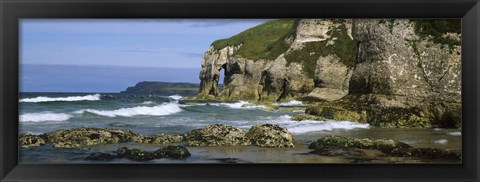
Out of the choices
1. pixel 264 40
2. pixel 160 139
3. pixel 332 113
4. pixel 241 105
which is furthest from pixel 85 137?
pixel 332 113

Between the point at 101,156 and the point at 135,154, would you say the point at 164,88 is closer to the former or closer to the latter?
the point at 135,154

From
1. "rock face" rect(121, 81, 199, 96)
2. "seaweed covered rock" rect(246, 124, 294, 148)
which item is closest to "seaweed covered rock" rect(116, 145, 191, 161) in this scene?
"rock face" rect(121, 81, 199, 96)

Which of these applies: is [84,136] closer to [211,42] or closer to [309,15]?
[211,42]

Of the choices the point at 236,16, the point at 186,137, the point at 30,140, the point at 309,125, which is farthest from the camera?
the point at 309,125

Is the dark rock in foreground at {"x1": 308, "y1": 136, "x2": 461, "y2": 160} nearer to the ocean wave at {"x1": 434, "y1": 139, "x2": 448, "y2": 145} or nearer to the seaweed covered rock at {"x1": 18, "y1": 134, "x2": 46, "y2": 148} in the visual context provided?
the ocean wave at {"x1": 434, "y1": 139, "x2": 448, "y2": 145}

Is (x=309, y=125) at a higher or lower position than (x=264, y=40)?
lower
